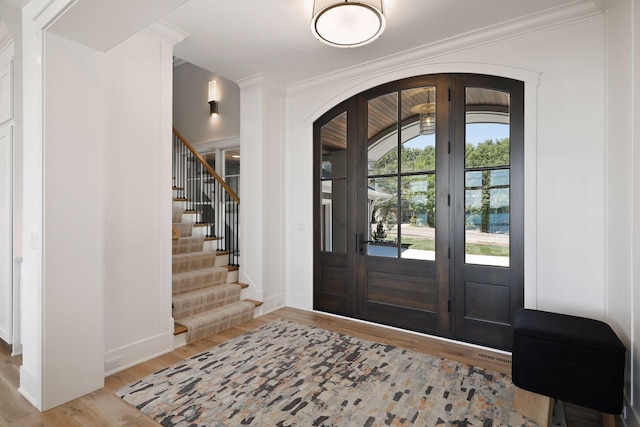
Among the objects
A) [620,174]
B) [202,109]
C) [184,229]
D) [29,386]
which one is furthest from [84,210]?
[202,109]

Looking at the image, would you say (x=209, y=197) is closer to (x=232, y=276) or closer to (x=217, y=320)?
(x=232, y=276)

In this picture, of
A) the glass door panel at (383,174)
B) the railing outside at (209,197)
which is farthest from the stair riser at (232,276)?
the glass door panel at (383,174)

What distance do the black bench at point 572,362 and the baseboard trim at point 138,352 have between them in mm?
2917

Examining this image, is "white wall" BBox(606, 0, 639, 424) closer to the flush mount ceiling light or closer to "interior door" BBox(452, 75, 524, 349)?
"interior door" BBox(452, 75, 524, 349)

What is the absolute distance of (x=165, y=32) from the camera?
9.84 feet

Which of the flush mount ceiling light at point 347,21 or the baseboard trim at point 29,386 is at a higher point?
the flush mount ceiling light at point 347,21

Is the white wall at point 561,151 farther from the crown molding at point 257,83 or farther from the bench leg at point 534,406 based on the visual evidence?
the crown molding at point 257,83

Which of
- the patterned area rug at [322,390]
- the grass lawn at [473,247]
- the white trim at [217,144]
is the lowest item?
the patterned area rug at [322,390]

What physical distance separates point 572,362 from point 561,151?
179 cm

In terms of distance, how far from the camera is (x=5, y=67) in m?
3.16

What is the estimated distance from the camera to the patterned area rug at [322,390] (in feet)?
6.91

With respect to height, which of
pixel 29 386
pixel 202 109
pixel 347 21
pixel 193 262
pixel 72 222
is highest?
pixel 202 109

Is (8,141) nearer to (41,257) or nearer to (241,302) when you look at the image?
(41,257)

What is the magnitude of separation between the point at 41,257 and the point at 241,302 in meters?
2.26
